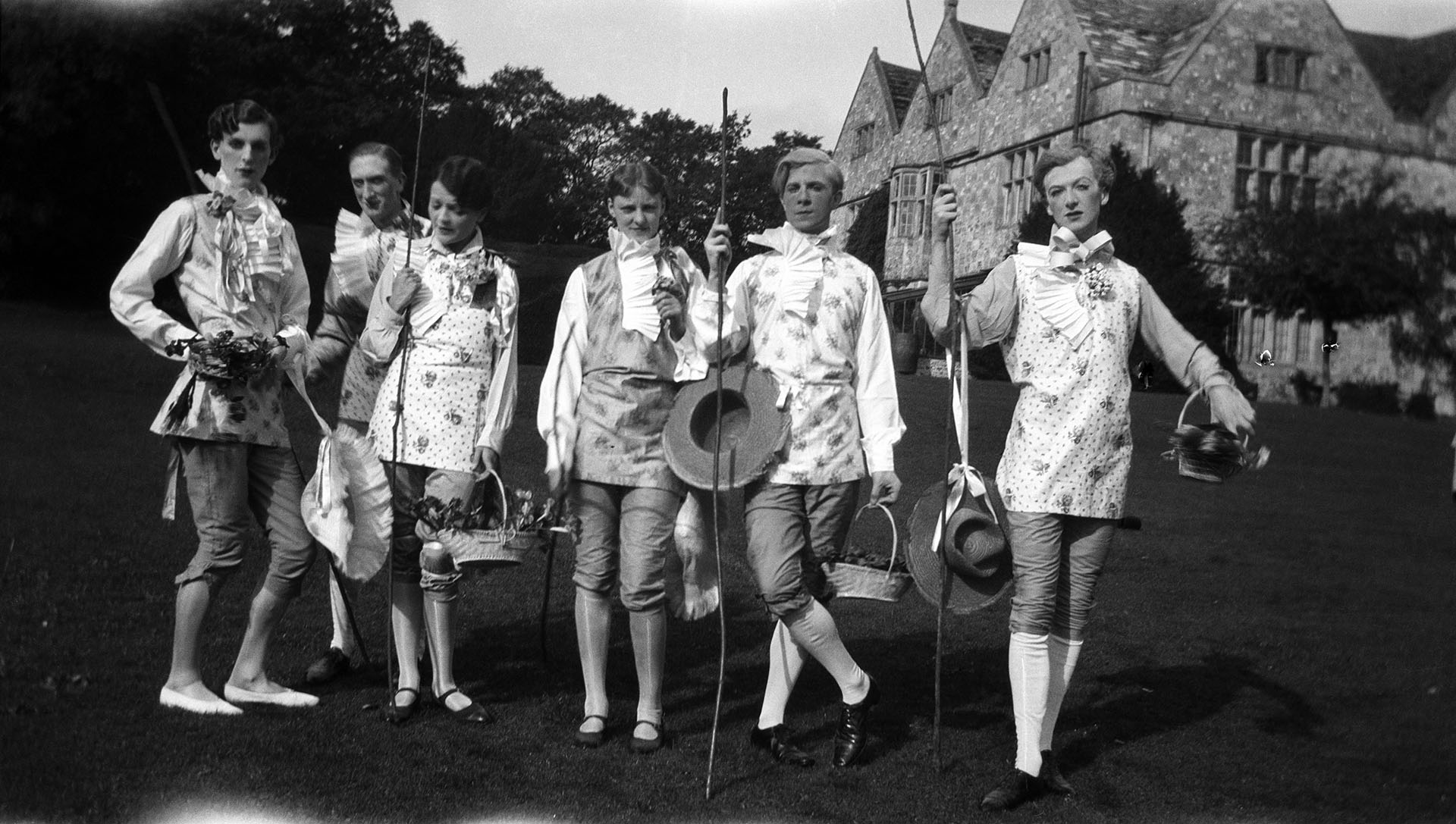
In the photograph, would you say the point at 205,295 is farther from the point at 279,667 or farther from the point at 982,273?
the point at 982,273

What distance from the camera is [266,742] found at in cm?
489

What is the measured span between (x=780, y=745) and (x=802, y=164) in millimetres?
2313

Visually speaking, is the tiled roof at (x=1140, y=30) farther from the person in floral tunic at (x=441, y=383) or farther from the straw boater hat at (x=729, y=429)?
the person in floral tunic at (x=441, y=383)

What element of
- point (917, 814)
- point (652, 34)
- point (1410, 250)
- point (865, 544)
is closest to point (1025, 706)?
point (917, 814)

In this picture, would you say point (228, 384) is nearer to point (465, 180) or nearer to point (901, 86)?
point (465, 180)

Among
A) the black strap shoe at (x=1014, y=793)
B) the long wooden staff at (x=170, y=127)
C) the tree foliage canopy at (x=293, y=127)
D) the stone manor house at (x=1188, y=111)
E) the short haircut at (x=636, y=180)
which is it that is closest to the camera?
the long wooden staff at (x=170, y=127)

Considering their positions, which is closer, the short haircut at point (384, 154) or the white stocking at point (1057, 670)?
the white stocking at point (1057, 670)

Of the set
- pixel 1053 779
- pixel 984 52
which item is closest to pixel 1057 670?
pixel 1053 779

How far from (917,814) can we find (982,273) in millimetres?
3914

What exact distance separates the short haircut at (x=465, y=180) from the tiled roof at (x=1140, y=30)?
278 cm

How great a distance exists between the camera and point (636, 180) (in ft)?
17.3

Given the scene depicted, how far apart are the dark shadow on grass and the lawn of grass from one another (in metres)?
0.02

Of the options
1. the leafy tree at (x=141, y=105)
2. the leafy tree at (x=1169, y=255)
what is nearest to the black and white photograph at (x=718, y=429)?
the leafy tree at (x=141, y=105)

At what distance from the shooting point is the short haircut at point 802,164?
5.26 metres
